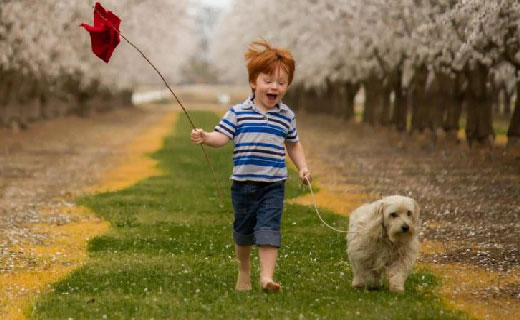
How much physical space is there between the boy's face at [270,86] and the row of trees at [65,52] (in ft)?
69.4

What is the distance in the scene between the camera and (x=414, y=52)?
30.3 m

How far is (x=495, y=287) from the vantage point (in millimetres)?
9828

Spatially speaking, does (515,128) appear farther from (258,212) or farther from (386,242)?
(258,212)

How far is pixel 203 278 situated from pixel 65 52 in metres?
29.2

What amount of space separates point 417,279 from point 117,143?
99.7ft

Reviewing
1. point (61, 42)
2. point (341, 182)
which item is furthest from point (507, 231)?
point (61, 42)

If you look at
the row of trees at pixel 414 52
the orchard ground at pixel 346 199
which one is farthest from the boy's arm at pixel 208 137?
the row of trees at pixel 414 52

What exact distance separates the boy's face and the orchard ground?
1835 millimetres

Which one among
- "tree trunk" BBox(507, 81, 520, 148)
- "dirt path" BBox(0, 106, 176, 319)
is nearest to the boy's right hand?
"dirt path" BBox(0, 106, 176, 319)

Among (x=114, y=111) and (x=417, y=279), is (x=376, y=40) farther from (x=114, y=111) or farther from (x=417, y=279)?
(x=114, y=111)

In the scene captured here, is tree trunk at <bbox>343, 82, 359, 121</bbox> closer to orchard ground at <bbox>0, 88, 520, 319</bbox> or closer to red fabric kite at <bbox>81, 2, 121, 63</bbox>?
orchard ground at <bbox>0, 88, 520, 319</bbox>

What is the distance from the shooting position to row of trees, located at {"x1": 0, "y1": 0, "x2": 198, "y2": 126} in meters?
31.1

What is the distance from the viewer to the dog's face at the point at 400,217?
8.54 meters

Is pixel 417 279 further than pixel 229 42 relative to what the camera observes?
No
